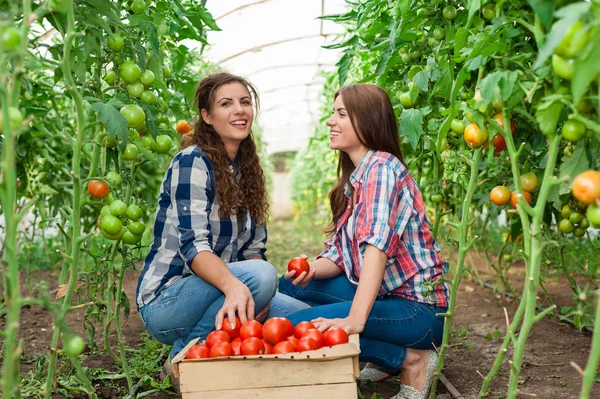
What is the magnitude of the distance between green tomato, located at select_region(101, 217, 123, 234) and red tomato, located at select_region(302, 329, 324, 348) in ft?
2.29

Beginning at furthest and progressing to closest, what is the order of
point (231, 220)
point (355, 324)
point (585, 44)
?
point (231, 220) → point (355, 324) → point (585, 44)

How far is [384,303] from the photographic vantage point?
228 cm

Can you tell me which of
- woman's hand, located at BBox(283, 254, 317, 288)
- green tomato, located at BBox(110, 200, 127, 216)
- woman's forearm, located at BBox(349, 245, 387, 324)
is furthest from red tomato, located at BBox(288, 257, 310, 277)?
green tomato, located at BBox(110, 200, 127, 216)

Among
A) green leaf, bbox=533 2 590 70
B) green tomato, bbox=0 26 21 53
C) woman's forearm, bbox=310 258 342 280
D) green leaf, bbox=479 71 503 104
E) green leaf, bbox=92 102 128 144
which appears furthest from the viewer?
woman's forearm, bbox=310 258 342 280

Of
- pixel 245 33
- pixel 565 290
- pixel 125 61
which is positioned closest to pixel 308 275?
pixel 125 61

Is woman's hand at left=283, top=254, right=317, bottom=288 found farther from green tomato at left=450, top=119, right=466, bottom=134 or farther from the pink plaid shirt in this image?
green tomato at left=450, top=119, right=466, bottom=134

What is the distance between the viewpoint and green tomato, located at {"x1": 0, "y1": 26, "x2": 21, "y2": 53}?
1.25 metres

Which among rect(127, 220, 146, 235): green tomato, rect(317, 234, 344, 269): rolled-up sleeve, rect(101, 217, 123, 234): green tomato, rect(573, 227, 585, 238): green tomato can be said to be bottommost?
rect(317, 234, 344, 269): rolled-up sleeve

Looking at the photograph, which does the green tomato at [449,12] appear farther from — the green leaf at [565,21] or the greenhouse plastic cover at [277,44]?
the greenhouse plastic cover at [277,44]

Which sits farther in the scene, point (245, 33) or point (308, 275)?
point (245, 33)

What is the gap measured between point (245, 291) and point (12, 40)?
1234mm

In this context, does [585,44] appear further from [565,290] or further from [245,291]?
[565,290]

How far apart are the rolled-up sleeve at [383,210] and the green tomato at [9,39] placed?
4.22 feet

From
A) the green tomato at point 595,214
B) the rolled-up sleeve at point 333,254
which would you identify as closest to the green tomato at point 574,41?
the green tomato at point 595,214
